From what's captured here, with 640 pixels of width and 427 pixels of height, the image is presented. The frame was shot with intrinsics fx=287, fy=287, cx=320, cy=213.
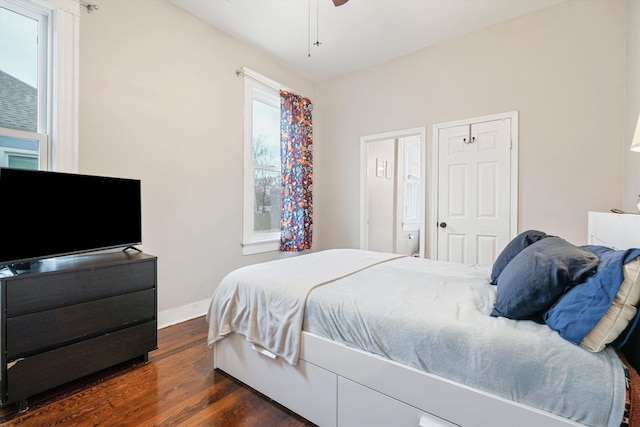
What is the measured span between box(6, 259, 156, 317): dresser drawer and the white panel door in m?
3.01

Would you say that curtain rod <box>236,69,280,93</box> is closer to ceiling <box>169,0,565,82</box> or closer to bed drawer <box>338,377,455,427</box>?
ceiling <box>169,0,565,82</box>

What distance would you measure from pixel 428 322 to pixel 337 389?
23.1 inches

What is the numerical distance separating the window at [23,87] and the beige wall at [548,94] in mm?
3397

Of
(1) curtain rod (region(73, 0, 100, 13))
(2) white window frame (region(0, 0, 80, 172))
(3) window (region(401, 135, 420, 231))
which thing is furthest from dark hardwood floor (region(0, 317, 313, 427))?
(3) window (region(401, 135, 420, 231))

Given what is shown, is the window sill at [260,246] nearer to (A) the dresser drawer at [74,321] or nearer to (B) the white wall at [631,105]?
(A) the dresser drawer at [74,321]

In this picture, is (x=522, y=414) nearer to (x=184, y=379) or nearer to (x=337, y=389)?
(x=337, y=389)

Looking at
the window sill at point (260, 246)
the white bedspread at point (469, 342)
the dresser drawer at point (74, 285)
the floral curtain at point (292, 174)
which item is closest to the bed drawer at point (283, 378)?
the white bedspread at point (469, 342)

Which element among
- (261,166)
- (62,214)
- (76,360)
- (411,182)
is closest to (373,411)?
(76,360)

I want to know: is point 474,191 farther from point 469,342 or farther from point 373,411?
point 373,411

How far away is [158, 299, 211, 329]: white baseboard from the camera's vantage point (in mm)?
2660

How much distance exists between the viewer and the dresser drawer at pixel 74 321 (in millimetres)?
1516

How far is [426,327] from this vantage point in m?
1.15

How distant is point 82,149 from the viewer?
7.15 ft

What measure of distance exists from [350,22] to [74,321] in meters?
3.39
